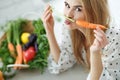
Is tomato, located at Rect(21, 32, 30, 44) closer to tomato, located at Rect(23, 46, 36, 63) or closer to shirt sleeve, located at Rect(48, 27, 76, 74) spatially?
tomato, located at Rect(23, 46, 36, 63)

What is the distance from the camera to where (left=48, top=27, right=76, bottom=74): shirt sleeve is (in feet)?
4.28

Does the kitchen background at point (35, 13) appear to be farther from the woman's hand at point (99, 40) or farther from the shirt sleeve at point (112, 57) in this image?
the woman's hand at point (99, 40)

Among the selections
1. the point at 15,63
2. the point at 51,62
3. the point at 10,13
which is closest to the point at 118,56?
the point at 51,62

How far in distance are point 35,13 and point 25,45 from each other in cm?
32

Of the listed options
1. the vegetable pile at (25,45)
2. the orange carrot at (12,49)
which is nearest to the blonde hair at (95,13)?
the vegetable pile at (25,45)

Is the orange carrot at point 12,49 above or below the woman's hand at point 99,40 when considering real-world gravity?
below

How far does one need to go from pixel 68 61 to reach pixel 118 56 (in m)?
0.25

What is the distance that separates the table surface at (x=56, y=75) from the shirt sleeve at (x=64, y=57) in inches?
0.8

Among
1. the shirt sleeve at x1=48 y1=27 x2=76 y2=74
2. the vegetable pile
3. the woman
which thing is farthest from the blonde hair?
the vegetable pile

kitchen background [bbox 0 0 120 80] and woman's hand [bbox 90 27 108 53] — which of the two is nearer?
woman's hand [bbox 90 27 108 53]

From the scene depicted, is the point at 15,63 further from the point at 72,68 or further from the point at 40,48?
the point at 72,68

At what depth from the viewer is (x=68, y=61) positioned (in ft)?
4.34

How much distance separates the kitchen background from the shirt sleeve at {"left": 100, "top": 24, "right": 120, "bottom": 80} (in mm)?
158

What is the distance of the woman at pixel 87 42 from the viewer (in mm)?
1026
